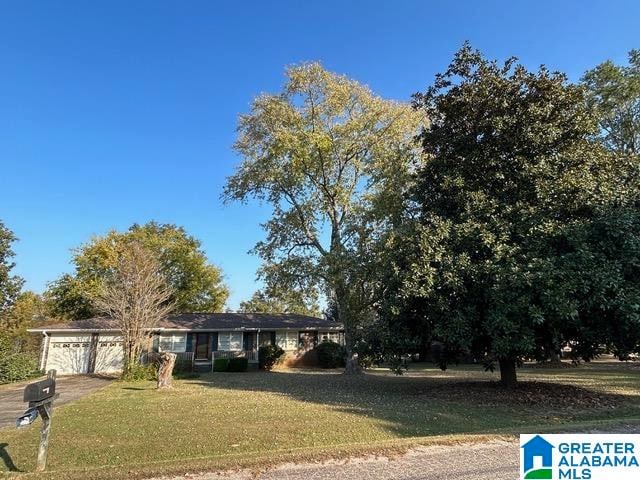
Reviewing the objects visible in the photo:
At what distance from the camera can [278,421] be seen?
332 inches

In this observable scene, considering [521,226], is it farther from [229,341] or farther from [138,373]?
[229,341]

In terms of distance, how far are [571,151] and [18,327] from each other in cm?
2887

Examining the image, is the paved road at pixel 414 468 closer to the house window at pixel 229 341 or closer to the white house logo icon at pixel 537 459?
the white house logo icon at pixel 537 459

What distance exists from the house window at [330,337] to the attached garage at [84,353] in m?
12.1

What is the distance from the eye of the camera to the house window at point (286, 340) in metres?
28.2

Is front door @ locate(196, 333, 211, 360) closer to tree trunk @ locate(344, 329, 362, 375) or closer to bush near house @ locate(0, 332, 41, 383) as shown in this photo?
bush near house @ locate(0, 332, 41, 383)

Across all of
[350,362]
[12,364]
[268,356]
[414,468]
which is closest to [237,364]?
[268,356]

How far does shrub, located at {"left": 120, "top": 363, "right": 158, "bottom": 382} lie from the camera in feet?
62.8

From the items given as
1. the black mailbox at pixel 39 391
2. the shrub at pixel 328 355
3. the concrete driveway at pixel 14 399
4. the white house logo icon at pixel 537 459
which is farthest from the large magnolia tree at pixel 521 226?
the shrub at pixel 328 355

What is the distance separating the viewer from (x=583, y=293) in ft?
33.3

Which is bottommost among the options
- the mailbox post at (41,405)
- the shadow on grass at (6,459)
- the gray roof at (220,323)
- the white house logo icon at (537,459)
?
the shadow on grass at (6,459)

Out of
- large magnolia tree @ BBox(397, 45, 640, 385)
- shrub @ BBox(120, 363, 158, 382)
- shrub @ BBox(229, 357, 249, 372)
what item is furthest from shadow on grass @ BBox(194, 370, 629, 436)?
shrub @ BBox(229, 357, 249, 372)

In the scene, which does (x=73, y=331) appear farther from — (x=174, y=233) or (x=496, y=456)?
(x=496, y=456)

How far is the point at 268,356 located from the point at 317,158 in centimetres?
1199
